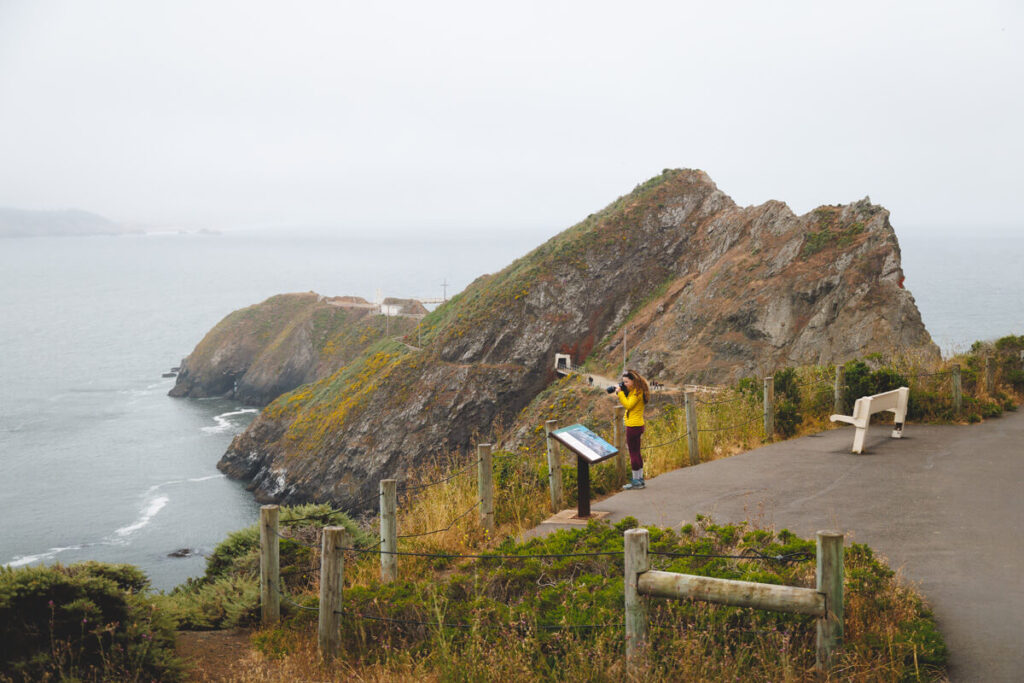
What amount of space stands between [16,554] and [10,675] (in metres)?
43.8

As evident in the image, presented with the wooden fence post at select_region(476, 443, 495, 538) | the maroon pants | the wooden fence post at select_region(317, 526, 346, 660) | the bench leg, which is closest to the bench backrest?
the bench leg

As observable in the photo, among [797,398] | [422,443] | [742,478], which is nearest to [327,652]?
[742,478]

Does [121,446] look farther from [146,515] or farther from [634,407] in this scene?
[634,407]

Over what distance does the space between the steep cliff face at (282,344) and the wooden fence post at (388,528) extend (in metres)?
78.0

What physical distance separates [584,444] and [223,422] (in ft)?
259

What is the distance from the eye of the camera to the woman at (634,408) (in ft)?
39.4

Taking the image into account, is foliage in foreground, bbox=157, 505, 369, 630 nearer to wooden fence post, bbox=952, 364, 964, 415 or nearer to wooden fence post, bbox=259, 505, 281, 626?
wooden fence post, bbox=259, 505, 281, 626

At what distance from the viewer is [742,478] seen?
12734 mm

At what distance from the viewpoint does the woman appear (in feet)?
39.4

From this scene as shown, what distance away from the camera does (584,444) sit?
10219 millimetres

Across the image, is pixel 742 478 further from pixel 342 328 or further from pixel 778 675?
pixel 342 328

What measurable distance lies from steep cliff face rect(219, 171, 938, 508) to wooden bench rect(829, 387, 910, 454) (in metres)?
23.4

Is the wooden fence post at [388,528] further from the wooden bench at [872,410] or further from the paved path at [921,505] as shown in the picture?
the wooden bench at [872,410]

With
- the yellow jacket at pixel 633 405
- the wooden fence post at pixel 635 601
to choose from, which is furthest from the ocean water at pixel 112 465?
the wooden fence post at pixel 635 601
